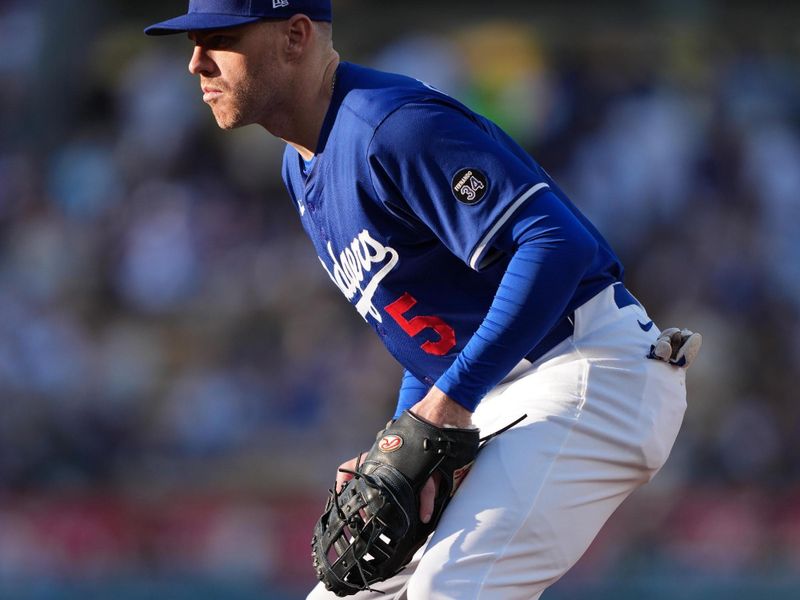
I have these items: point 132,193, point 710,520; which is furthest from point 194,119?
point 710,520

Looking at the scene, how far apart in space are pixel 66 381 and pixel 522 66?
163 inches

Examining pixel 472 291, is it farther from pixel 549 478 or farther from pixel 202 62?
pixel 202 62

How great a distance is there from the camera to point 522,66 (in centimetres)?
1001

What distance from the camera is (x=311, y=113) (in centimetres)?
313

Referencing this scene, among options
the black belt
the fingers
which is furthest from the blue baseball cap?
the fingers

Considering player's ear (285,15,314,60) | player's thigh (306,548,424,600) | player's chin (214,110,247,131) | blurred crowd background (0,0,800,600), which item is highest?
player's ear (285,15,314,60)

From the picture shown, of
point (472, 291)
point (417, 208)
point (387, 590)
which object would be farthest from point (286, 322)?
point (417, 208)

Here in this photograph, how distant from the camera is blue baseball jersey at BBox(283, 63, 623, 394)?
281 cm

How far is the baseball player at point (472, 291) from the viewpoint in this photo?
281 cm

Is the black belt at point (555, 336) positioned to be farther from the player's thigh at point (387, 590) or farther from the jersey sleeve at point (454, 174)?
the player's thigh at point (387, 590)

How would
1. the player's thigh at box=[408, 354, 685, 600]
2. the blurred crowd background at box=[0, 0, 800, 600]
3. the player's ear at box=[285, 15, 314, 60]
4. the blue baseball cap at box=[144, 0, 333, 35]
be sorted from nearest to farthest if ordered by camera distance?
1. the player's thigh at box=[408, 354, 685, 600]
2. the blue baseball cap at box=[144, 0, 333, 35]
3. the player's ear at box=[285, 15, 314, 60]
4. the blurred crowd background at box=[0, 0, 800, 600]

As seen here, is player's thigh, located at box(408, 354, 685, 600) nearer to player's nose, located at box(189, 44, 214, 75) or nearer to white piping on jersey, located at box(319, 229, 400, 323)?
white piping on jersey, located at box(319, 229, 400, 323)

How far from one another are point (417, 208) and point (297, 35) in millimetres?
589

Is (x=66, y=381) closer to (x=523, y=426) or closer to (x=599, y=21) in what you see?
(x=599, y=21)
